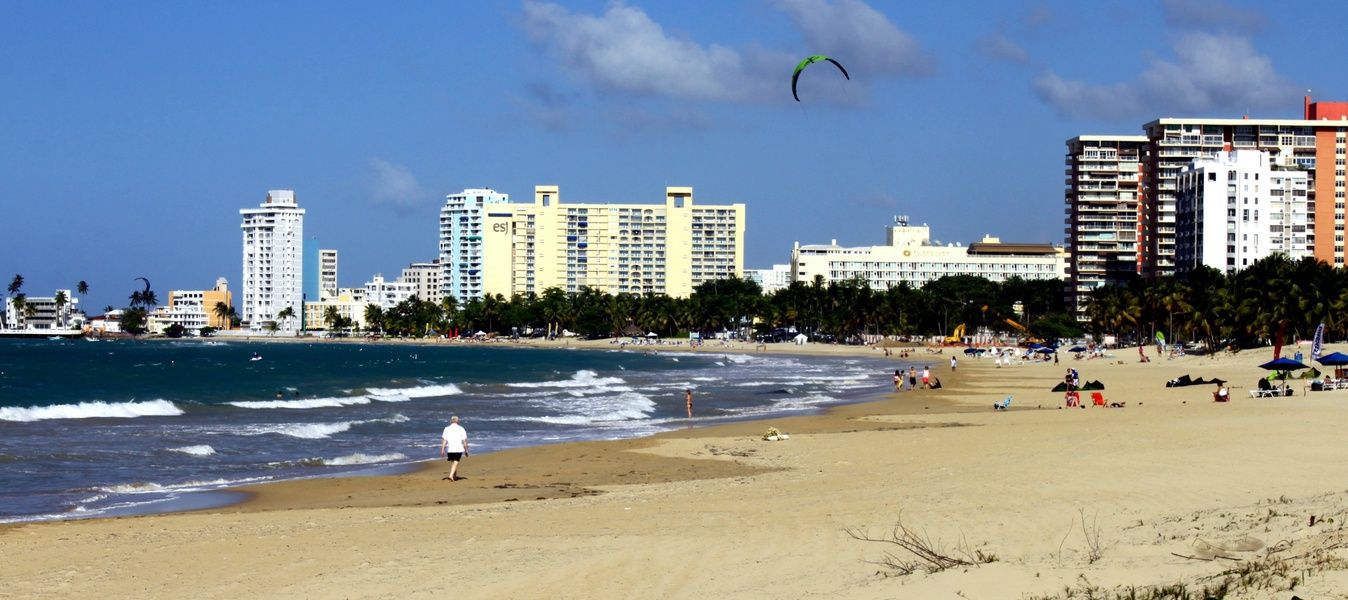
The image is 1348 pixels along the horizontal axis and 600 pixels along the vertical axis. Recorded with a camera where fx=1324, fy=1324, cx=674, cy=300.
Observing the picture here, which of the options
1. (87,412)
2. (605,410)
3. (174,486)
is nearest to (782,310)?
(605,410)

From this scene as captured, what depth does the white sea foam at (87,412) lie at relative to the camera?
34.8 m

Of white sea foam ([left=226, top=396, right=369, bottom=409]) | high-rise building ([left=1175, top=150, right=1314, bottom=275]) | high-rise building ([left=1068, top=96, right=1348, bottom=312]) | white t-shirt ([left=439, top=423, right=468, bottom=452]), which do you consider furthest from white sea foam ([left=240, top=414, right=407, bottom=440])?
high-rise building ([left=1068, top=96, right=1348, bottom=312])

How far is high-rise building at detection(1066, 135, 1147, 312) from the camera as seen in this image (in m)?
130

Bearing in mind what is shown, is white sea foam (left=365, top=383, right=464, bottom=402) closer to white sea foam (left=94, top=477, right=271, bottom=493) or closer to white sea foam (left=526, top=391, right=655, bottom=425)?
white sea foam (left=526, top=391, right=655, bottom=425)

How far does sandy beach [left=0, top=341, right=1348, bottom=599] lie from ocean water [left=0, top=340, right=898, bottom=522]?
2350 millimetres

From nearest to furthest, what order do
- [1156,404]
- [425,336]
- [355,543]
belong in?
[355,543]
[1156,404]
[425,336]

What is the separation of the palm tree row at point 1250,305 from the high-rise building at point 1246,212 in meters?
14.9

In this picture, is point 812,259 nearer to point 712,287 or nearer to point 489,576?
point 712,287

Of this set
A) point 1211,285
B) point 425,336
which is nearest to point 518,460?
point 1211,285

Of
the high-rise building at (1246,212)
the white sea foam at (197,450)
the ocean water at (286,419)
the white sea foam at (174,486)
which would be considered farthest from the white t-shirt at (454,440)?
the high-rise building at (1246,212)

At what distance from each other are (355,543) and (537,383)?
4495 centimetres

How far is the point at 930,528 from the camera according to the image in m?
11.6

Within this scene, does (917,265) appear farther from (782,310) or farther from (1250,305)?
(1250,305)

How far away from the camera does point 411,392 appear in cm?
5006
